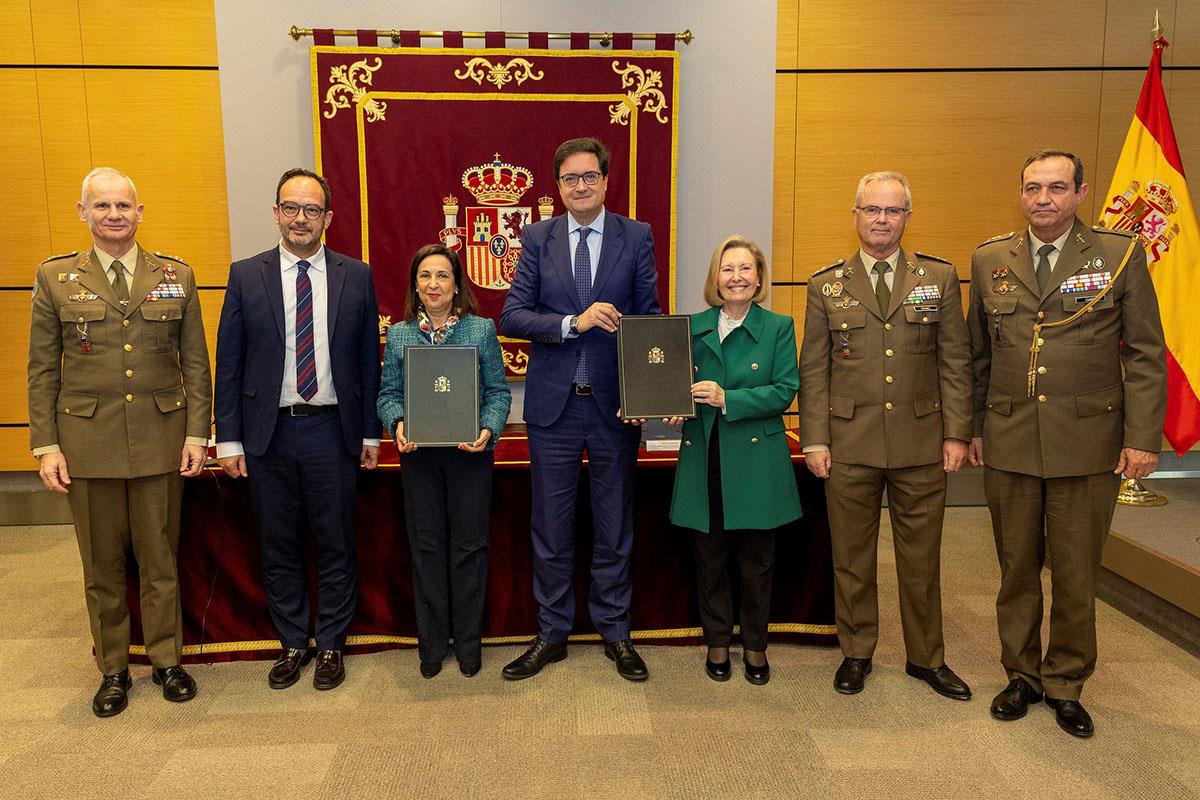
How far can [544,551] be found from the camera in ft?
9.79

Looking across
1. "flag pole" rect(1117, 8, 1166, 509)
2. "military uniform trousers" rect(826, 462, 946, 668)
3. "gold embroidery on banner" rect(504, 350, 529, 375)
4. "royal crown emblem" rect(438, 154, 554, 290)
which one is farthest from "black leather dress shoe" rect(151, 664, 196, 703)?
"flag pole" rect(1117, 8, 1166, 509)

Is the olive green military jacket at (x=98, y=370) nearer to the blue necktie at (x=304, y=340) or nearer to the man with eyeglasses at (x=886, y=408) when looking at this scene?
the blue necktie at (x=304, y=340)

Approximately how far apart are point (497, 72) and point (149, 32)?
196 centimetres

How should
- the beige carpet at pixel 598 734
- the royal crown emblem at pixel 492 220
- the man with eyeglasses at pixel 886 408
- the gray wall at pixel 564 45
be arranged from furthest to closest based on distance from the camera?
the royal crown emblem at pixel 492 220, the gray wall at pixel 564 45, the man with eyeglasses at pixel 886 408, the beige carpet at pixel 598 734

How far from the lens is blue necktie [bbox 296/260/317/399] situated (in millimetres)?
2762

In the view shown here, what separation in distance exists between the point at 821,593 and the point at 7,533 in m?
4.69

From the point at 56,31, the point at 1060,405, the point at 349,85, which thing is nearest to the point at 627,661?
the point at 1060,405

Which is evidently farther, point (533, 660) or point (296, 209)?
point (533, 660)

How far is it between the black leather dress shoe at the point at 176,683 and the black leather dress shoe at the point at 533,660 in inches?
41.7

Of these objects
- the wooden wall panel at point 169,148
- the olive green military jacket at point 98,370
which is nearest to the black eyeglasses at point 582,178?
the olive green military jacket at point 98,370

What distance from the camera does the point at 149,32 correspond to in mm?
4645

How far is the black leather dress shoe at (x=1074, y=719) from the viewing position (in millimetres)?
2529

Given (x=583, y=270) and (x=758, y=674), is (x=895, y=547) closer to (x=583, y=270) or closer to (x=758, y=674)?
(x=758, y=674)

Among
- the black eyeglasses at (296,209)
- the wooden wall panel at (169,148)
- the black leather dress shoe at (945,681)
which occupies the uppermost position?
the wooden wall panel at (169,148)
